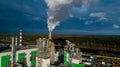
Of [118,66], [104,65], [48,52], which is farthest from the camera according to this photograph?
[118,66]

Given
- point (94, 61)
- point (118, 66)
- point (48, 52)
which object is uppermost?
point (48, 52)

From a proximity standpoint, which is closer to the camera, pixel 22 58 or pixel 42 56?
pixel 42 56

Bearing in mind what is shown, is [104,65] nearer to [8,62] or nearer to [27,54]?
[27,54]

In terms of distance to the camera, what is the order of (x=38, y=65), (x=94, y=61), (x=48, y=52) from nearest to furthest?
1. (x=38, y=65)
2. (x=48, y=52)
3. (x=94, y=61)

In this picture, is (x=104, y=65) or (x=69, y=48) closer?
(x=69, y=48)

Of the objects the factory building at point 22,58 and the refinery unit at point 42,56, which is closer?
the refinery unit at point 42,56

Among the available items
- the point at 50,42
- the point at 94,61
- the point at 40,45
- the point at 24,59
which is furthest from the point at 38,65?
the point at 94,61

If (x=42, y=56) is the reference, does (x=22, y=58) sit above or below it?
below

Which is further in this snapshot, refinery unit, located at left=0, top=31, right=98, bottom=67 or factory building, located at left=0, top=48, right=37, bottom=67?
factory building, located at left=0, top=48, right=37, bottom=67
